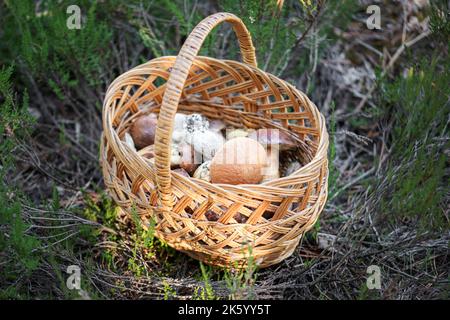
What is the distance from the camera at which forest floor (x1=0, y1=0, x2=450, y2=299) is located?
163 cm

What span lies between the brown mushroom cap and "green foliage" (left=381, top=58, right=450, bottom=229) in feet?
1.25

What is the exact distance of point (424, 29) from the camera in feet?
9.17

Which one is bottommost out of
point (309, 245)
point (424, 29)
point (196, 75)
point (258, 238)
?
point (309, 245)

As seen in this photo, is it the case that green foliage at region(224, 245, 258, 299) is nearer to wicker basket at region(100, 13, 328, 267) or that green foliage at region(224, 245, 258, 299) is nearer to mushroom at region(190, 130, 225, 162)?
wicker basket at region(100, 13, 328, 267)

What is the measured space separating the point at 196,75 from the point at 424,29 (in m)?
1.54

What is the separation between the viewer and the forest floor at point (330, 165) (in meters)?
1.63

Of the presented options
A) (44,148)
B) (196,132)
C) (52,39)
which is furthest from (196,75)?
(44,148)

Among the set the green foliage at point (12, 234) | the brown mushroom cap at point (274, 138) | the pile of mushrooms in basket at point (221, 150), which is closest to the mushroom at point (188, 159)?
the pile of mushrooms in basket at point (221, 150)

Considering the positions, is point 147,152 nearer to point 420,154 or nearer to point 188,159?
point 188,159

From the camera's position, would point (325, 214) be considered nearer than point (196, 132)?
No

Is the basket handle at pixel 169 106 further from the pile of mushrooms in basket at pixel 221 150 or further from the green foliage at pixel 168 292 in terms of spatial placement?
the green foliage at pixel 168 292

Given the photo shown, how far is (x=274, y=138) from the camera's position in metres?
1.88

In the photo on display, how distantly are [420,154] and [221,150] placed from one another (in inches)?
25.8

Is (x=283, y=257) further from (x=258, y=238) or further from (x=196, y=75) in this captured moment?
(x=196, y=75)
